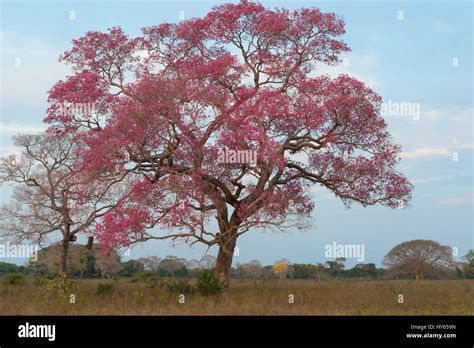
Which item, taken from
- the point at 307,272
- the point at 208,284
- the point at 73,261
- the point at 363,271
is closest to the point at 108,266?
the point at 73,261

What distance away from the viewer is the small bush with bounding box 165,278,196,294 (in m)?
18.7

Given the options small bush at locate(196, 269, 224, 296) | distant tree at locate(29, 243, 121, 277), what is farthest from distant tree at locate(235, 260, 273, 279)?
small bush at locate(196, 269, 224, 296)

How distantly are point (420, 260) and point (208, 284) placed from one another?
26.9 meters

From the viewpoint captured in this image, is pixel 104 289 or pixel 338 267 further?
pixel 338 267

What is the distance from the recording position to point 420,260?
41.5 meters

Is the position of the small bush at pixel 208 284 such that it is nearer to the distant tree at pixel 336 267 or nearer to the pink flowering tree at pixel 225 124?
the pink flowering tree at pixel 225 124

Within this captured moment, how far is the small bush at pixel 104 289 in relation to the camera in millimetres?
19812

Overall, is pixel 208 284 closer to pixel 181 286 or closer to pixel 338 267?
pixel 181 286

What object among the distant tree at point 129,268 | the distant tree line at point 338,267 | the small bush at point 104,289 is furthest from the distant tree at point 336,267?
the small bush at point 104,289

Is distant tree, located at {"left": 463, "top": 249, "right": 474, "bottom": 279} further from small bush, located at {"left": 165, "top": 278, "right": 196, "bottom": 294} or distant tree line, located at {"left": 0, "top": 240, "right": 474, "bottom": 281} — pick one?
small bush, located at {"left": 165, "top": 278, "right": 196, "bottom": 294}

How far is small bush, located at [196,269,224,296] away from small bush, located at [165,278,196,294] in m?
0.37
